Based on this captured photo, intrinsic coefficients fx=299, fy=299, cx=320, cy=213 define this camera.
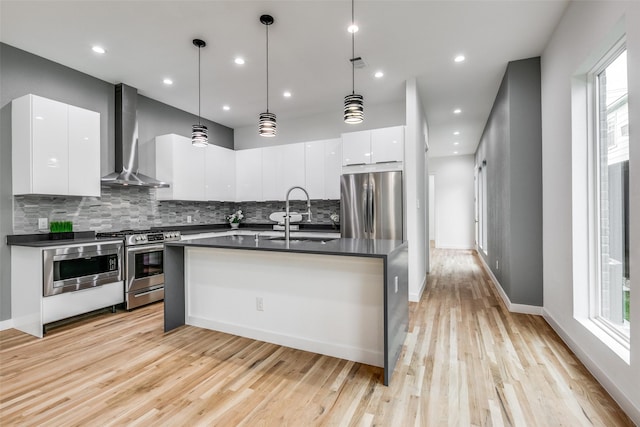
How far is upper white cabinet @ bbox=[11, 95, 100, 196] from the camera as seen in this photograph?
312 cm

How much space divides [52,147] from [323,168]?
3.50 m

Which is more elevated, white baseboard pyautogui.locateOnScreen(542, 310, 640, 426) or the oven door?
the oven door

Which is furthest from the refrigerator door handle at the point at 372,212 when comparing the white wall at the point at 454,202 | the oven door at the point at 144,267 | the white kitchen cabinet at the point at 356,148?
the white wall at the point at 454,202

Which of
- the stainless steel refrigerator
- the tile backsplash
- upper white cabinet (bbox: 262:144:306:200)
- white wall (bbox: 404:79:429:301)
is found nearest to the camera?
the tile backsplash

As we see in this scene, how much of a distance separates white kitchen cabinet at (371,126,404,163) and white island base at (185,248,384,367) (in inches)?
94.4

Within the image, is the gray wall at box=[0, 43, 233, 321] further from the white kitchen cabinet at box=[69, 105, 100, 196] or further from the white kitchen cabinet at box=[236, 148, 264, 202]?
the white kitchen cabinet at box=[236, 148, 264, 202]

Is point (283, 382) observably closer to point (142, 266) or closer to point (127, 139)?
point (142, 266)

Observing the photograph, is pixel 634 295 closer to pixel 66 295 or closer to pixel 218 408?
pixel 218 408

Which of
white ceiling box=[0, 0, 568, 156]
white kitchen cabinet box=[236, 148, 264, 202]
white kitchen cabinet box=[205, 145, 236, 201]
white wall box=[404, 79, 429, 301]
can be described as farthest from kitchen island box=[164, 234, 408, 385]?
white kitchen cabinet box=[236, 148, 264, 202]

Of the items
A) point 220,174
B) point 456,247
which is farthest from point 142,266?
point 456,247

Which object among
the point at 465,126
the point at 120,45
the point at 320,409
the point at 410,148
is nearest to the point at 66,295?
the point at 120,45

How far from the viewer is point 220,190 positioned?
5605mm

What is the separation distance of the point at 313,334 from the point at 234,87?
3572 mm

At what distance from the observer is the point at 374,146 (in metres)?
4.43
